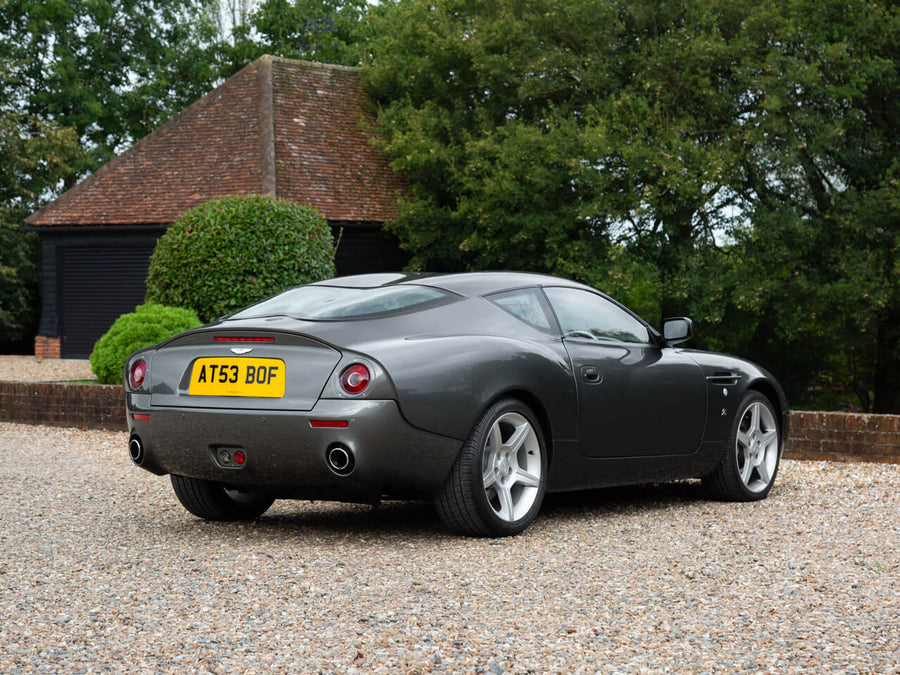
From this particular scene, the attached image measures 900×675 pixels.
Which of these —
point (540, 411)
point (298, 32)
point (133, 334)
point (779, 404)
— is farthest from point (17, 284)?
point (540, 411)

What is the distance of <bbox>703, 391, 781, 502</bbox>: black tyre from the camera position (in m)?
7.12

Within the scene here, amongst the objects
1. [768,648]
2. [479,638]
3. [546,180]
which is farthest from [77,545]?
[546,180]

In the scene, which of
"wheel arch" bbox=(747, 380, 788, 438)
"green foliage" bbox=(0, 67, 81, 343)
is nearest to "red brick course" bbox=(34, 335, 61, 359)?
"green foliage" bbox=(0, 67, 81, 343)

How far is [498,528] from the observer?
5566 mm

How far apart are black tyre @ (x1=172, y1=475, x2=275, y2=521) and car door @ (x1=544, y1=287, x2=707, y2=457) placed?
1.87 meters

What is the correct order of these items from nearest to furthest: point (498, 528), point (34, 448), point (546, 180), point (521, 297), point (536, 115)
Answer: point (498, 528)
point (521, 297)
point (34, 448)
point (546, 180)
point (536, 115)

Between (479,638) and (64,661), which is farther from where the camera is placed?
(479,638)

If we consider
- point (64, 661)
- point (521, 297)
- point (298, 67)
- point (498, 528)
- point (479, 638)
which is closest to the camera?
point (64, 661)

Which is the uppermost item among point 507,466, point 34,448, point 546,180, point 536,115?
point 536,115

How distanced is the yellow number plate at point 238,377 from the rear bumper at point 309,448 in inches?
4.0

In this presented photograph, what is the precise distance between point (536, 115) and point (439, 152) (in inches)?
82.3

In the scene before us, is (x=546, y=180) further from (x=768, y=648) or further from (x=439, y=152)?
(x=768, y=648)

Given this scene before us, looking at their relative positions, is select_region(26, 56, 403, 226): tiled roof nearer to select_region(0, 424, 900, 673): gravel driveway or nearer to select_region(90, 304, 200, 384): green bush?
select_region(90, 304, 200, 384): green bush

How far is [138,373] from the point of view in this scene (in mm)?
5855
